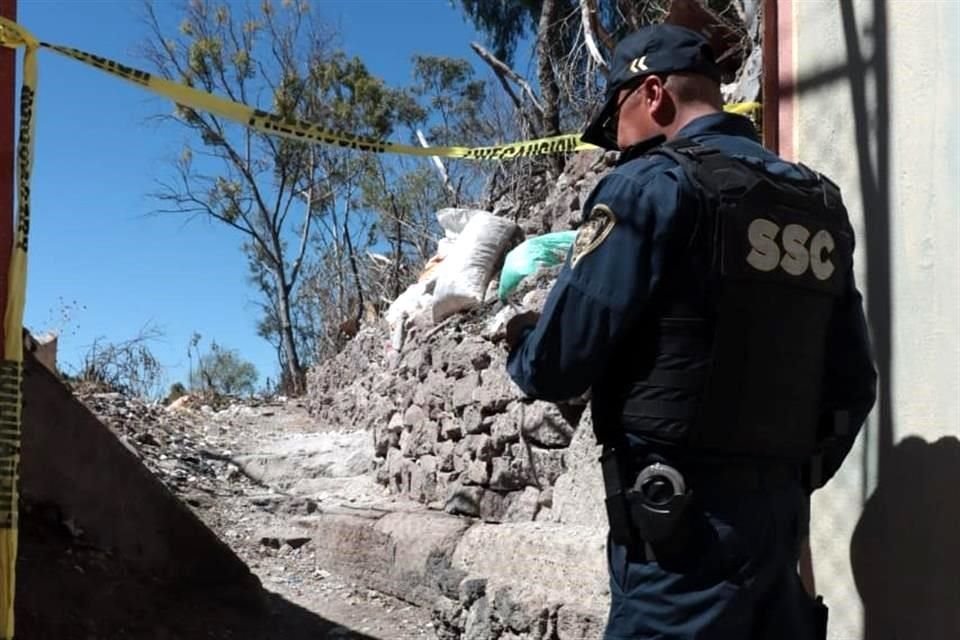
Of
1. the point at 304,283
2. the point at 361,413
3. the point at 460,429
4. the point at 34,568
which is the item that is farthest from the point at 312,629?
the point at 304,283

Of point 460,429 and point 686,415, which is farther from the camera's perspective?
point 460,429

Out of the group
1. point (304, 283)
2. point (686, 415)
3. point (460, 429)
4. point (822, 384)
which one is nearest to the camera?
point (686, 415)

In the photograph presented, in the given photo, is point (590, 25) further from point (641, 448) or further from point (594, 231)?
point (641, 448)

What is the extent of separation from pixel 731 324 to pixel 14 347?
5.63 ft

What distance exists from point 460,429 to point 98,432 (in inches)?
98.9

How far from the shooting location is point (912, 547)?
2.07m

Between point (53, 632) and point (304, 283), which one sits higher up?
point (304, 283)

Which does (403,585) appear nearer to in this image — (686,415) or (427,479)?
(427,479)

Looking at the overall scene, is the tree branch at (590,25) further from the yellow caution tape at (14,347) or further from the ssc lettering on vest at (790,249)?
the ssc lettering on vest at (790,249)

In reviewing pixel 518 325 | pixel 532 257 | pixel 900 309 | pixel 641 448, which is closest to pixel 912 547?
pixel 900 309

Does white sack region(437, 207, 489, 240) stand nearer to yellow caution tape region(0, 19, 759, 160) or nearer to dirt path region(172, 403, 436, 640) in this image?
dirt path region(172, 403, 436, 640)

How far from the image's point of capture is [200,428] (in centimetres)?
917

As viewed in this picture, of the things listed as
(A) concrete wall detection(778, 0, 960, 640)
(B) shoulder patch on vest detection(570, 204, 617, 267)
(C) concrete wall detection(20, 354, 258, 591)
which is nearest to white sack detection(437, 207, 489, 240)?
(C) concrete wall detection(20, 354, 258, 591)

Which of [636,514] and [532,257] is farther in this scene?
[532,257]
